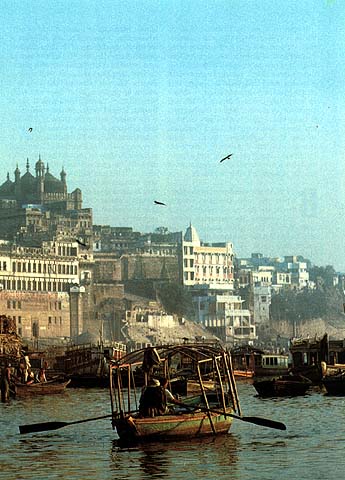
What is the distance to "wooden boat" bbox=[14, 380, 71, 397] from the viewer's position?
5179 centimetres

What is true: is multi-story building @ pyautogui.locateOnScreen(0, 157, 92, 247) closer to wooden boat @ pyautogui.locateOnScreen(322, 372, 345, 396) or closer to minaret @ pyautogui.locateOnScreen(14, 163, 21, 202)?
minaret @ pyautogui.locateOnScreen(14, 163, 21, 202)

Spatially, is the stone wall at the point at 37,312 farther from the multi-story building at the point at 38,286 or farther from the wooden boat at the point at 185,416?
the wooden boat at the point at 185,416

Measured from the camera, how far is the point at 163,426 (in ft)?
103

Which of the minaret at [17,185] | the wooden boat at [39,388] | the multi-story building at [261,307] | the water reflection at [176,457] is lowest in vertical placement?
the water reflection at [176,457]

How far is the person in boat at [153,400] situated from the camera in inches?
1234

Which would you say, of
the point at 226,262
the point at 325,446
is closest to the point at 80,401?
the point at 325,446

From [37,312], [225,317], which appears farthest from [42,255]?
[225,317]

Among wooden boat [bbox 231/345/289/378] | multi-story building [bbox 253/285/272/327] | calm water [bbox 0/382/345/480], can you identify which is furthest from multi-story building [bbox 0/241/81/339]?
calm water [bbox 0/382/345/480]

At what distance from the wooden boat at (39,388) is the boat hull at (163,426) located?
66.5 feet

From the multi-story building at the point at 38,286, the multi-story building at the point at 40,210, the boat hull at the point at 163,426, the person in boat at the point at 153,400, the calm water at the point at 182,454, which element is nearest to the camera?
the calm water at the point at 182,454

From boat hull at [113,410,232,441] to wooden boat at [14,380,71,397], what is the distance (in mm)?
20281

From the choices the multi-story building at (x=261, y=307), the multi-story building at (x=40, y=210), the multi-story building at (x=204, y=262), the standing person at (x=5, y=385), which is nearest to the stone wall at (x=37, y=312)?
the multi-story building at (x=40, y=210)

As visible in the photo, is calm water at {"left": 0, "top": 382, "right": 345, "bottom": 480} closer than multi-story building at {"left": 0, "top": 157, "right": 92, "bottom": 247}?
Yes

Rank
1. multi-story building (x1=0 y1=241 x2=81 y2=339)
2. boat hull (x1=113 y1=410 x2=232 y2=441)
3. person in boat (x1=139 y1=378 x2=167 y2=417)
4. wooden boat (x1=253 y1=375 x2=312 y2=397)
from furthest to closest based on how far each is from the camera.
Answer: multi-story building (x1=0 y1=241 x2=81 y2=339) → wooden boat (x1=253 y1=375 x2=312 y2=397) → person in boat (x1=139 y1=378 x2=167 y2=417) → boat hull (x1=113 y1=410 x2=232 y2=441)
